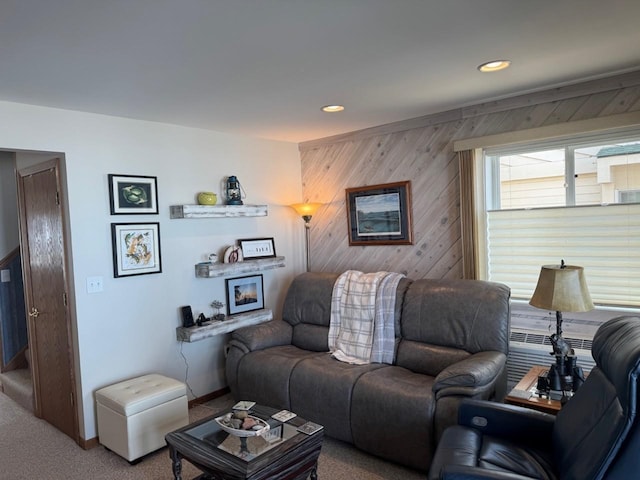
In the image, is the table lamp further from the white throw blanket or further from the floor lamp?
the floor lamp

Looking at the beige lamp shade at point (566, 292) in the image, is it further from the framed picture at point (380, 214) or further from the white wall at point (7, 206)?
the white wall at point (7, 206)

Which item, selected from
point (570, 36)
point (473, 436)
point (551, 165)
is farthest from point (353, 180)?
point (473, 436)

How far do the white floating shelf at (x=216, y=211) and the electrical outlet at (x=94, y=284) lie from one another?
0.80 metres

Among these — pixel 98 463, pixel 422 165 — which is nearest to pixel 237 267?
pixel 98 463

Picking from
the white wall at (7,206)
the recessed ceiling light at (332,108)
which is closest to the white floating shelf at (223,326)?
the recessed ceiling light at (332,108)

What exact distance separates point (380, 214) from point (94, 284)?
8.38 ft

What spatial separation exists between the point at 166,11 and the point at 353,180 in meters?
2.83

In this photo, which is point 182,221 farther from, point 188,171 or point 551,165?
point 551,165

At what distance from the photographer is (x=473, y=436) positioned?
218 cm

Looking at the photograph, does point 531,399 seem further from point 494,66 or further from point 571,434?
point 494,66

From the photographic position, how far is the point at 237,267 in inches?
157

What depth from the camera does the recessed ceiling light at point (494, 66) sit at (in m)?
2.55

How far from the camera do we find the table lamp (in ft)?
7.78

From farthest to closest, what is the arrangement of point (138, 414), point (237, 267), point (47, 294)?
point (237, 267) < point (47, 294) < point (138, 414)
